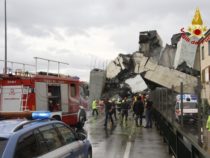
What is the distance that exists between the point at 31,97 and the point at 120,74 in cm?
4047

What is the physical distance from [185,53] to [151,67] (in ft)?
14.4

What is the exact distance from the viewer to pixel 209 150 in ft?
22.7

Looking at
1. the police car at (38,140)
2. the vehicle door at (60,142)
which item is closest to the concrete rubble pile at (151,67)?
the vehicle door at (60,142)

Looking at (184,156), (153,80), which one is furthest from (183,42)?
(184,156)

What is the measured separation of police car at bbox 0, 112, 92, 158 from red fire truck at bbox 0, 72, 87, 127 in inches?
405

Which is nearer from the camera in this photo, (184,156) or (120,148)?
(184,156)

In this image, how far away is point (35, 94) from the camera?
18.8 meters

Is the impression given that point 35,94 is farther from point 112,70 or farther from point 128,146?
point 112,70

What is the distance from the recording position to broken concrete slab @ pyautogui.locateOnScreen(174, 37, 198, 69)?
173 feet

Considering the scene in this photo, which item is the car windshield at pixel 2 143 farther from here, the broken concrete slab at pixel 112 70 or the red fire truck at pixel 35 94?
the broken concrete slab at pixel 112 70

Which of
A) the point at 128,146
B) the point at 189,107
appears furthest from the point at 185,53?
the point at 189,107

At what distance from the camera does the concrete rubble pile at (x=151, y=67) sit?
5312cm

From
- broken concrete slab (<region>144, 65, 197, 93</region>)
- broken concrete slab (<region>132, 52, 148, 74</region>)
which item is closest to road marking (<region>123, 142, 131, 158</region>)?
broken concrete slab (<region>144, 65, 197, 93</region>)

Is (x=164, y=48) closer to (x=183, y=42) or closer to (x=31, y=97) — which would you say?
(x=183, y=42)
